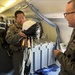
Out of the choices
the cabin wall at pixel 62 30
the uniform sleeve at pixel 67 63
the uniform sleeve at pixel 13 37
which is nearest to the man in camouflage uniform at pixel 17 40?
the uniform sleeve at pixel 13 37

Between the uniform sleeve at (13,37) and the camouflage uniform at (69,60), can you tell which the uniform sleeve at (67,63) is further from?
the uniform sleeve at (13,37)

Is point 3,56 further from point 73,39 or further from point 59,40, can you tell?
point 73,39

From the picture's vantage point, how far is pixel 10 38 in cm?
195

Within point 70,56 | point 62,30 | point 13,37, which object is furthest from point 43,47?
point 70,56

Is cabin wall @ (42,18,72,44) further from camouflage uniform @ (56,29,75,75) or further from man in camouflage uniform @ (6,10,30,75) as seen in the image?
camouflage uniform @ (56,29,75,75)

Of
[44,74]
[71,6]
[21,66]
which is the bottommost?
[44,74]

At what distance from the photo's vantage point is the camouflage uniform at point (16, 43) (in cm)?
193

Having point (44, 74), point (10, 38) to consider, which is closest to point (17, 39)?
point (10, 38)

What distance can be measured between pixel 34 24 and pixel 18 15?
0.49 meters

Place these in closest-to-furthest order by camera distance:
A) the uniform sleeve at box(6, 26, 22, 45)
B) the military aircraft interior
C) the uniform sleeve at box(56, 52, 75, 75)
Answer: the uniform sleeve at box(56, 52, 75, 75) < the uniform sleeve at box(6, 26, 22, 45) < the military aircraft interior

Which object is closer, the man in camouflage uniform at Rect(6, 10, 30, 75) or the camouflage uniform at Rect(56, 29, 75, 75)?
the camouflage uniform at Rect(56, 29, 75, 75)

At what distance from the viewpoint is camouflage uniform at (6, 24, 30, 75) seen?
6.33ft

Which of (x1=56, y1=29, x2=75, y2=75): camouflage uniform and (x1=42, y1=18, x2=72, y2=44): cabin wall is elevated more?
(x1=42, y1=18, x2=72, y2=44): cabin wall

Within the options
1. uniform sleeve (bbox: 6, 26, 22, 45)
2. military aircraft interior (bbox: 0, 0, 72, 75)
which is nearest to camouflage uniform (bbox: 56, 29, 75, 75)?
uniform sleeve (bbox: 6, 26, 22, 45)
